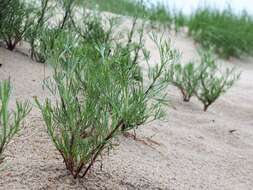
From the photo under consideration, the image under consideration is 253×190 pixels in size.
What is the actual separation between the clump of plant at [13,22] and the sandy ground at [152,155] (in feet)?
0.30

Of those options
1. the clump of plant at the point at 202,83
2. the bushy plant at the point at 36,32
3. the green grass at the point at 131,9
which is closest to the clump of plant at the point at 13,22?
the bushy plant at the point at 36,32

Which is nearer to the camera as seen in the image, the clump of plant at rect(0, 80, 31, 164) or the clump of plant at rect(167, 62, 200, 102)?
the clump of plant at rect(0, 80, 31, 164)

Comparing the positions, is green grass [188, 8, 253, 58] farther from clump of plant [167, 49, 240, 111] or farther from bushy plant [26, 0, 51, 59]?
bushy plant [26, 0, 51, 59]

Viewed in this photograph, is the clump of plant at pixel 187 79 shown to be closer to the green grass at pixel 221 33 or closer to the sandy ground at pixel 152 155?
the sandy ground at pixel 152 155

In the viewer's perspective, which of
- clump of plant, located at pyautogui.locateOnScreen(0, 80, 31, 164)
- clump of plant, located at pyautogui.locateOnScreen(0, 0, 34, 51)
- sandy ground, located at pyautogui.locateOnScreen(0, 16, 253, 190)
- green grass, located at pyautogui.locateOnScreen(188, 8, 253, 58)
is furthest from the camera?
green grass, located at pyautogui.locateOnScreen(188, 8, 253, 58)

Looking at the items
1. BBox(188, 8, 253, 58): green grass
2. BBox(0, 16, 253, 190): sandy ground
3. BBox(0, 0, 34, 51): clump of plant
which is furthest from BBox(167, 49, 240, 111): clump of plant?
BBox(188, 8, 253, 58): green grass

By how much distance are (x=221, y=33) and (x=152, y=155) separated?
4.67 metres

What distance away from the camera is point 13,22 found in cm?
320

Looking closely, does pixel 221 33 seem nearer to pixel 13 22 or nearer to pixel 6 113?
pixel 13 22

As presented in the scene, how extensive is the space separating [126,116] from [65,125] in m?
0.20

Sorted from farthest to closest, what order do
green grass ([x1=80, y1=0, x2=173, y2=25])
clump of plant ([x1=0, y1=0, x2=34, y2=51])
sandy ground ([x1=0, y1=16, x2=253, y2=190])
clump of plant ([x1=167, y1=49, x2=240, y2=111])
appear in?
green grass ([x1=80, y1=0, x2=173, y2=25]) < clump of plant ([x1=167, y1=49, x2=240, y2=111]) < clump of plant ([x1=0, y1=0, x2=34, y2=51]) < sandy ground ([x1=0, y1=16, x2=253, y2=190])

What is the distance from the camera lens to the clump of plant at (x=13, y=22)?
3127 mm

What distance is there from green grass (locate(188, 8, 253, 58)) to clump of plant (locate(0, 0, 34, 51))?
3.52 metres

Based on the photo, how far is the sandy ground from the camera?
1.79 metres
